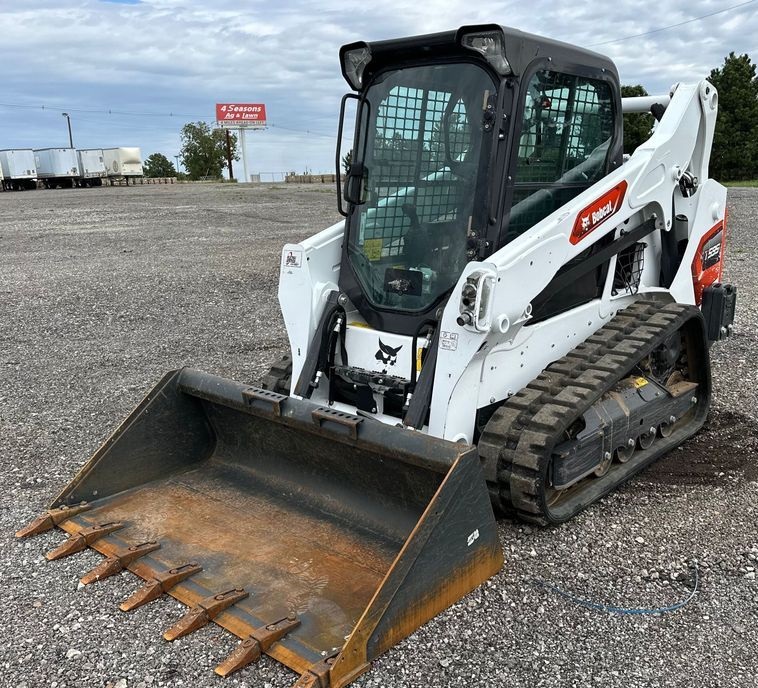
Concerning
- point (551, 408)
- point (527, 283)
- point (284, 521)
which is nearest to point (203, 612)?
point (284, 521)

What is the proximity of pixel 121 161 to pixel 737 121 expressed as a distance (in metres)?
35.9

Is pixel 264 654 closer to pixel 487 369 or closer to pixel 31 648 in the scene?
pixel 31 648

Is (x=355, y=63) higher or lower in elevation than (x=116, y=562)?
higher

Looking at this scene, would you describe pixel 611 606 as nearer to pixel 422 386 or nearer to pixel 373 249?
pixel 422 386

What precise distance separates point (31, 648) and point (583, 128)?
3.96 metres

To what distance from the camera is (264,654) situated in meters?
3.03

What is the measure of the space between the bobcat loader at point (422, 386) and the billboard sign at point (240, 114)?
67.4m

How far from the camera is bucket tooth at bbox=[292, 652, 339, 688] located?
108 inches

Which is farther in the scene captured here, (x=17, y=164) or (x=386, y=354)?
(x=17, y=164)

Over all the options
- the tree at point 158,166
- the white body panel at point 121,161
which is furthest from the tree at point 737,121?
the tree at point 158,166

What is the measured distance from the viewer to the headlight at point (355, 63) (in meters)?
4.34

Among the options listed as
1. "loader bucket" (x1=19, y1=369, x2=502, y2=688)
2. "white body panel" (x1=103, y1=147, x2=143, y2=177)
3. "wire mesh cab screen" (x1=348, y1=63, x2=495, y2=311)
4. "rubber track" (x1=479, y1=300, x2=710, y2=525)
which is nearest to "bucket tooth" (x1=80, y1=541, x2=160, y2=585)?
"loader bucket" (x1=19, y1=369, x2=502, y2=688)

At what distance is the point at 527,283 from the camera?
3.99 meters

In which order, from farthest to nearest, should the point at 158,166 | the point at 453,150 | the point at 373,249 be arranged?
1. the point at 158,166
2. the point at 373,249
3. the point at 453,150
